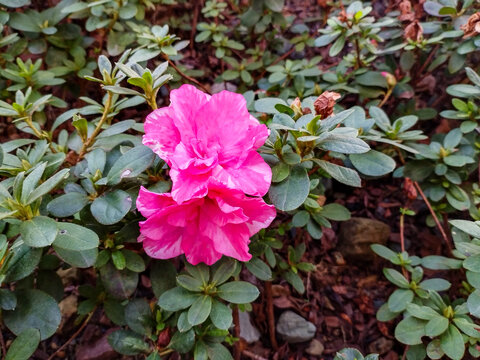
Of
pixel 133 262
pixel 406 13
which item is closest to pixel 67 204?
pixel 133 262

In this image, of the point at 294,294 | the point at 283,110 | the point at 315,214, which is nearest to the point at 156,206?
the point at 283,110

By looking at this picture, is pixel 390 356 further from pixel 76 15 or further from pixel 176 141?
pixel 76 15

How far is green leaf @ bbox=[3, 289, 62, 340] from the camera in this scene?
3.24 ft

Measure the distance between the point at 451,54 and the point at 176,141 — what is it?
140 cm

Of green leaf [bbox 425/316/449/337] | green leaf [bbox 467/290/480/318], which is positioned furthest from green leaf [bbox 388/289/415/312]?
green leaf [bbox 467/290/480/318]

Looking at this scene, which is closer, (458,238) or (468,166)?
(458,238)

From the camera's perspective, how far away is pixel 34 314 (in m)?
1.01

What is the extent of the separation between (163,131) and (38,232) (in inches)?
13.2

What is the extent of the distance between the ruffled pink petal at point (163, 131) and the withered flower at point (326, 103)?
0.36 meters

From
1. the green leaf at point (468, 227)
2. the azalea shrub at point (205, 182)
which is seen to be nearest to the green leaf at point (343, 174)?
Answer: the azalea shrub at point (205, 182)

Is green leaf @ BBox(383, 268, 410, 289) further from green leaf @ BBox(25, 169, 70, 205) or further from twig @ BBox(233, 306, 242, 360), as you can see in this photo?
green leaf @ BBox(25, 169, 70, 205)

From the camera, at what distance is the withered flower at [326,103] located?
38.0 inches

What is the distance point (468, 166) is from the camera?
1579 mm

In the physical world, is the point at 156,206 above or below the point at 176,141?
below
